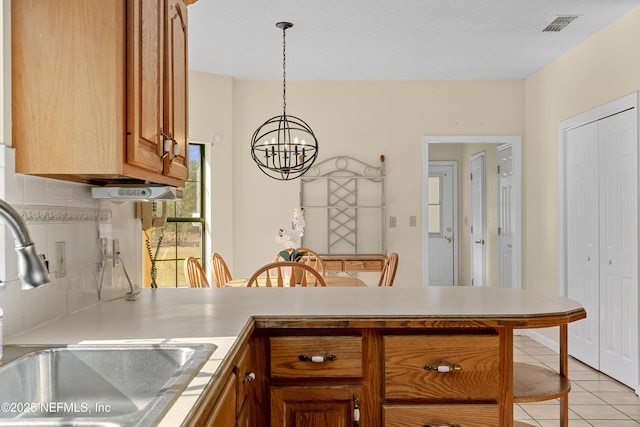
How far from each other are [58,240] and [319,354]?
2.98ft

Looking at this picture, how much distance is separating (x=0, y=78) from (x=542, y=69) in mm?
4901

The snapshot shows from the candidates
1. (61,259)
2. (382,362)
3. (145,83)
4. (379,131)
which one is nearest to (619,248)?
(379,131)

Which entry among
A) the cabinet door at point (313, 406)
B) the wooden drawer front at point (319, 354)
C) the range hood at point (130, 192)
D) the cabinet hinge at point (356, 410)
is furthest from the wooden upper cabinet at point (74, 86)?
the cabinet hinge at point (356, 410)

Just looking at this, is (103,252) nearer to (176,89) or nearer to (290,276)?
(176,89)

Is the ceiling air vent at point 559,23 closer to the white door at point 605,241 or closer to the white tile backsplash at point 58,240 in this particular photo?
the white door at point 605,241

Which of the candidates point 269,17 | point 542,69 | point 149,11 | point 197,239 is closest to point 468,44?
point 542,69

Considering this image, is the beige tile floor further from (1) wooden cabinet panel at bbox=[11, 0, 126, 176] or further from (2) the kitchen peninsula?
(1) wooden cabinet panel at bbox=[11, 0, 126, 176]

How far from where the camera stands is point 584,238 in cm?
449

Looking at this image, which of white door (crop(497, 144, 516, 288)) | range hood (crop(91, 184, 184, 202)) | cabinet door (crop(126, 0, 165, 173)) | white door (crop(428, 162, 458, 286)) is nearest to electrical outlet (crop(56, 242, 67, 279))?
range hood (crop(91, 184, 184, 202))

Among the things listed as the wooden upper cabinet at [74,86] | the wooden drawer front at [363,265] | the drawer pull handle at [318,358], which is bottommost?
the wooden drawer front at [363,265]

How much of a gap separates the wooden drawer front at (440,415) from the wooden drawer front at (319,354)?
178 mm

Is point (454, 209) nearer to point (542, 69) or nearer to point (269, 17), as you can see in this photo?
point (542, 69)

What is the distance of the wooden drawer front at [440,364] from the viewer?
6.02 ft

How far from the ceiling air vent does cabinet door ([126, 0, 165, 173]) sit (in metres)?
3.12
